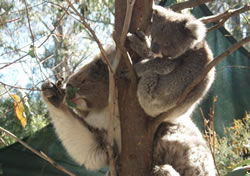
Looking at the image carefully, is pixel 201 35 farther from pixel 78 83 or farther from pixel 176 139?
pixel 78 83

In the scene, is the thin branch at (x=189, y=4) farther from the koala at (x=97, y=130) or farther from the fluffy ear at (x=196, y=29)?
the koala at (x=97, y=130)

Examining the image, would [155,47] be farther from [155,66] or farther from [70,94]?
[70,94]

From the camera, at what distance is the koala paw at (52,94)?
284cm

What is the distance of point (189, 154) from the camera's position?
2.85 meters

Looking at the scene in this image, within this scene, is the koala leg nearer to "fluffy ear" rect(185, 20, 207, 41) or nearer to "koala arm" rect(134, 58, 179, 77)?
"koala arm" rect(134, 58, 179, 77)

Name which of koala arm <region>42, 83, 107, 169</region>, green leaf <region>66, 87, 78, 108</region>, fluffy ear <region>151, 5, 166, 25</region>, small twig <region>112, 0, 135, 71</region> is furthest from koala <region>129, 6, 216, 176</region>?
koala arm <region>42, 83, 107, 169</region>

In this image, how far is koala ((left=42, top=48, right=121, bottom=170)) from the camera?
3139mm

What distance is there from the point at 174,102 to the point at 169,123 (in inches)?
9.8

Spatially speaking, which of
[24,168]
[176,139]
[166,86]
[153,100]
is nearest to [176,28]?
[166,86]

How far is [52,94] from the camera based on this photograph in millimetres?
2867

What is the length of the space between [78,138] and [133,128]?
1021mm

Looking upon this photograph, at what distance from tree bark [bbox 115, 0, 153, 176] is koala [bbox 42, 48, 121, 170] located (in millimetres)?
655

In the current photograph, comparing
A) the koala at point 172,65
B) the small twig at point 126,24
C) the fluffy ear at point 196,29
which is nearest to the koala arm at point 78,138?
the koala at point 172,65

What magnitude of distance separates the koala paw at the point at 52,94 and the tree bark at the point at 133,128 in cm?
76
